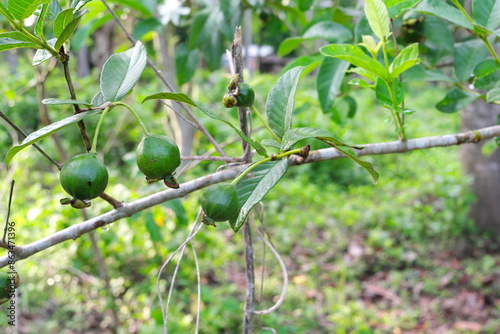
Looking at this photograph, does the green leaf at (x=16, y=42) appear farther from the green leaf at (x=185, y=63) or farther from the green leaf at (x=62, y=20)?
the green leaf at (x=185, y=63)

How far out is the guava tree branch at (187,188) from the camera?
19.5 inches

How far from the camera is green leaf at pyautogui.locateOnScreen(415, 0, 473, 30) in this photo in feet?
2.02

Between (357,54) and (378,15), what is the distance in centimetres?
6

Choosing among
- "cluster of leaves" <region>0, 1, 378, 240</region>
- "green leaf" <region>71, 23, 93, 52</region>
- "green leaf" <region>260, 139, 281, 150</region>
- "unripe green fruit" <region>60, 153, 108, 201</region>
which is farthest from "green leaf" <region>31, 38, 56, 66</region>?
"green leaf" <region>71, 23, 93, 52</region>

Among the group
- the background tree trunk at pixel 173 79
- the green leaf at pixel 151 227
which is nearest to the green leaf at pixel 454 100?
the green leaf at pixel 151 227

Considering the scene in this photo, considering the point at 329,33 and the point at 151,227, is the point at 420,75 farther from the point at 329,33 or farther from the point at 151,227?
the point at 151,227

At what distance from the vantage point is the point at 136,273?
234 centimetres

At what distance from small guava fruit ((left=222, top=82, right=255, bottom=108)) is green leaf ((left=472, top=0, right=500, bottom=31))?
15.4 inches

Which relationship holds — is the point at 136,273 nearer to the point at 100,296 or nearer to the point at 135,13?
the point at 100,296

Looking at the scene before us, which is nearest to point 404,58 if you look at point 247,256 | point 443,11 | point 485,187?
point 443,11

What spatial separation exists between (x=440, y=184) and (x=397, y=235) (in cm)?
49

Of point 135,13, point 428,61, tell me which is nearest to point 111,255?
point 135,13

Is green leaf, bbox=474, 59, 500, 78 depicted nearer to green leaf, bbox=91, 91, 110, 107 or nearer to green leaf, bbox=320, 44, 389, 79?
green leaf, bbox=320, 44, 389, 79

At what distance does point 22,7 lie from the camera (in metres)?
0.45
